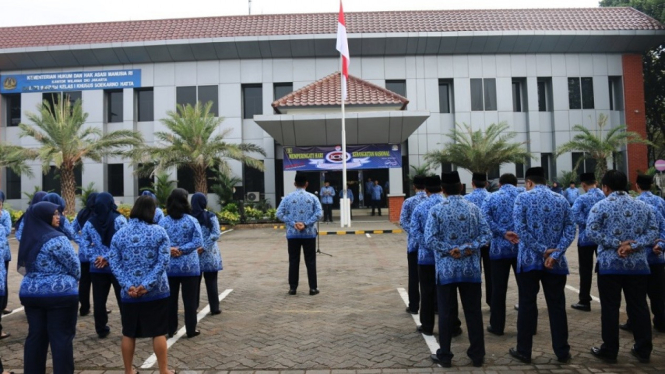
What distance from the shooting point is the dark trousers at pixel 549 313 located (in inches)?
180

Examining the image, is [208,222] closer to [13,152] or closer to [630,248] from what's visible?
[630,248]

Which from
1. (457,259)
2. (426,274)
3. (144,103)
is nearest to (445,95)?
(144,103)

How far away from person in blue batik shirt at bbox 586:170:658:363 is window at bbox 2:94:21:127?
101ft

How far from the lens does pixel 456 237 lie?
4.58 metres

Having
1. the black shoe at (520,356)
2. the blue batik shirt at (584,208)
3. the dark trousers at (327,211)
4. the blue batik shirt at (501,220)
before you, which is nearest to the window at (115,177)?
the dark trousers at (327,211)

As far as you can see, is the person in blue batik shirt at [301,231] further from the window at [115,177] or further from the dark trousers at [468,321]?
the window at [115,177]

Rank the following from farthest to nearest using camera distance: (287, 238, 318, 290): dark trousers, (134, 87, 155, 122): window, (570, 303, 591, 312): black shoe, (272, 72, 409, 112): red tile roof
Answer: (134, 87, 155, 122): window → (272, 72, 409, 112): red tile roof → (287, 238, 318, 290): dark trousers → (570, 303, 591, 312): black shoe

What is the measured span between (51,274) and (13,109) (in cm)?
2862

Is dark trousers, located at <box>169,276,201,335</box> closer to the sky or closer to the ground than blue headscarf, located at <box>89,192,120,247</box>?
closer to the ground

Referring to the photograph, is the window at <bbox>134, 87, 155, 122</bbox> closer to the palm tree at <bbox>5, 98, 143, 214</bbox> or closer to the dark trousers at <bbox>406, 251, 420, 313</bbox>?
the palm tree at <bbox>5, 98, 143, 214</bbox>

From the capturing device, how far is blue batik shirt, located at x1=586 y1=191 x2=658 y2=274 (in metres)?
4.55

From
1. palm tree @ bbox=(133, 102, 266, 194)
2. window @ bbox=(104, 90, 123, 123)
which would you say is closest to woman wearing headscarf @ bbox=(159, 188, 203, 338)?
palm tree @ bbox=(133, 102, 266, 194)

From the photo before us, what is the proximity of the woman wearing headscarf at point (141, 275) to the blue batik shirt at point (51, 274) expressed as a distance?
36 cm

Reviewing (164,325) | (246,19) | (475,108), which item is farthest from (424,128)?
(164,325)
